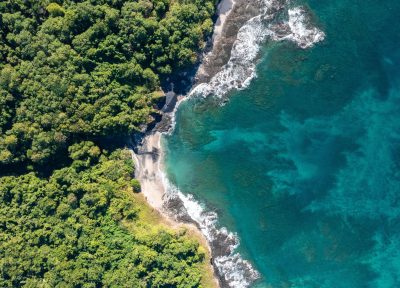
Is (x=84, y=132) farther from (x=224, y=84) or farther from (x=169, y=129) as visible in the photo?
(x=224, y=84)

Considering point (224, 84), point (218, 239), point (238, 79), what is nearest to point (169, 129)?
point (224, 84)

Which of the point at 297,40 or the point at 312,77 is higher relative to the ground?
the point at 297,40

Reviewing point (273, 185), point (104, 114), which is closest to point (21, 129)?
point (104, 114)

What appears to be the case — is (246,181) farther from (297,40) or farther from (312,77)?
(297,40)

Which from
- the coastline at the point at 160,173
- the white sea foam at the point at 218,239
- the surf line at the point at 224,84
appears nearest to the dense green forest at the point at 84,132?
the coastline at the point at 160,173

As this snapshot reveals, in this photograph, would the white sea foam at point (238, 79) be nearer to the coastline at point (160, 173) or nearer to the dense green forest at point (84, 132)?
the coastline at point (160, 173)

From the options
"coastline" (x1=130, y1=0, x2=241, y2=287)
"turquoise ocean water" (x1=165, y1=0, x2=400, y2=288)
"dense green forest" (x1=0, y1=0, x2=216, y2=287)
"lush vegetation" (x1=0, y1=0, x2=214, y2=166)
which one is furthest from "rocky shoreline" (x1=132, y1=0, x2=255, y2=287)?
"lush vegetation" (x1=0, y1=0, x2=214, y2=166)

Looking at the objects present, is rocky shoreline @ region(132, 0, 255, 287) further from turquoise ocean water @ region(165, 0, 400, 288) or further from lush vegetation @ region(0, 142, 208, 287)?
lush vegetation @ region(0, 142, 208, 287)
